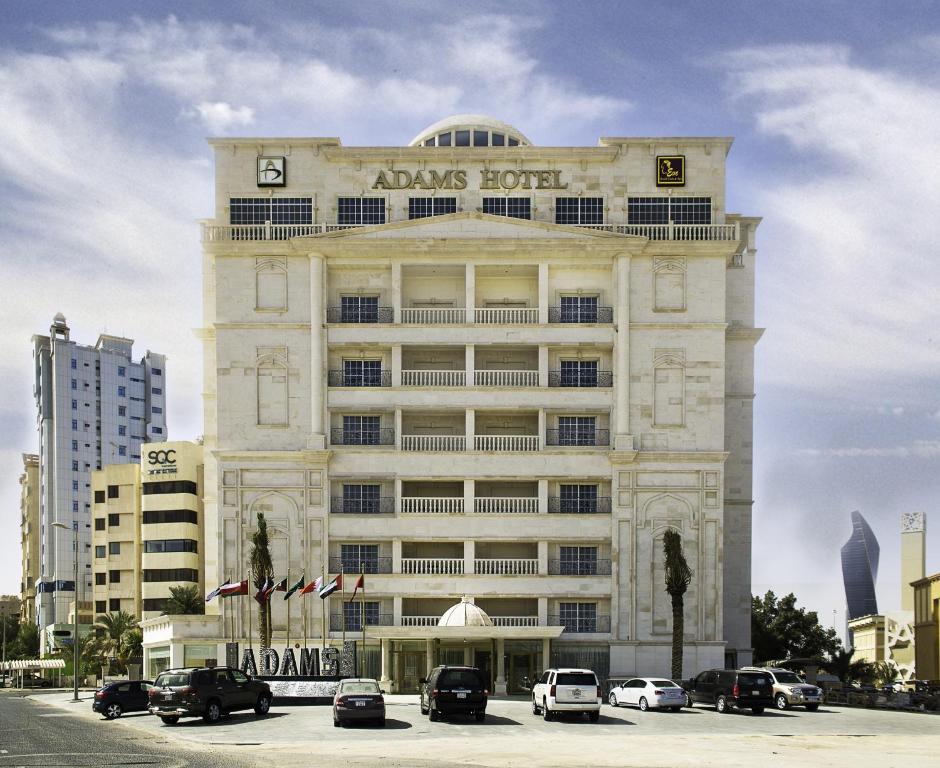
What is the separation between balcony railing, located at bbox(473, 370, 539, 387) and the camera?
231ft

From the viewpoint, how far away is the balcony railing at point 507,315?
233 feet

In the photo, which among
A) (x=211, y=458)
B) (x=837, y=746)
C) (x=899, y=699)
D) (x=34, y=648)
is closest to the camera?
(x=837, y=746)

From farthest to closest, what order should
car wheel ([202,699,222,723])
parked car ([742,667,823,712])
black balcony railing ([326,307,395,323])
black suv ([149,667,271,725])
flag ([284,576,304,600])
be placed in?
1. black balcony railing ([326,307,395,323])
2. flag ([284,576,304,600])
3. parked car ([742,667,823,712])
4. car wheel ([202,699,222,723])
5. black suv ([149,667,271,725])

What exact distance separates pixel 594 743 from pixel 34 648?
129m

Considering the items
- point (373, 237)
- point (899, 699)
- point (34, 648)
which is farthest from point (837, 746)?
point (34, 648)

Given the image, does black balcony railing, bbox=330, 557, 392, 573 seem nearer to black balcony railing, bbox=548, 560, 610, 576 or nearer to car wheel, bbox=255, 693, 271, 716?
black balcony railing, bbox=548, 560, 610, 576

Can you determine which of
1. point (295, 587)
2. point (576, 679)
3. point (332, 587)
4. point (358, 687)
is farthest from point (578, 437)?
point (358, 687)

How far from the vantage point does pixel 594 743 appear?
3703 cm

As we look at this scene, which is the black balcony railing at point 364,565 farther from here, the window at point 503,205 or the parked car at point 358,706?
the parked car at point 358,706

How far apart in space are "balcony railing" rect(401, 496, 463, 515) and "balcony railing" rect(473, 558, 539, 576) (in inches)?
128

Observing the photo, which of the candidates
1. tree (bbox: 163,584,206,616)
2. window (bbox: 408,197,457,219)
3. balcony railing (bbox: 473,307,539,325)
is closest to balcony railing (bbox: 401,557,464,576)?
balcony railing (bbox: 473,307,539,325)

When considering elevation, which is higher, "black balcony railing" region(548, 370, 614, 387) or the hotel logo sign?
the hotel logo sign

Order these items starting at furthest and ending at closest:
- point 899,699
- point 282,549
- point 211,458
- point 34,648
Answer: point 34,648 → point 211,458 → point 282,549 → point 899,699

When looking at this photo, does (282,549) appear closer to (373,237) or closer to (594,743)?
(373,237)
